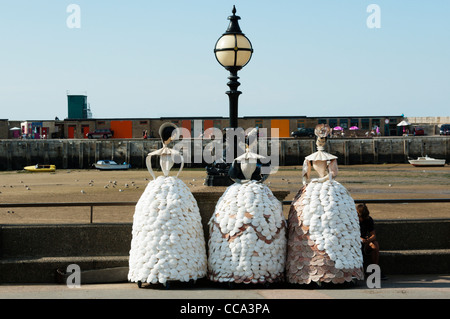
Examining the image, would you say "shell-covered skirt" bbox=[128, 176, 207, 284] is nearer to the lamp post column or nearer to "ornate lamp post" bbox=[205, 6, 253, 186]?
"ornate lamp post" bbox=[205, 6, 253, 186]

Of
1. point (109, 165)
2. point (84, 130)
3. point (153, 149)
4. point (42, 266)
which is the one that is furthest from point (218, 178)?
point (84, 130)

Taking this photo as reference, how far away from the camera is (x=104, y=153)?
60250mm

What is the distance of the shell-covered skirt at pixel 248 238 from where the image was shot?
733 centimetres

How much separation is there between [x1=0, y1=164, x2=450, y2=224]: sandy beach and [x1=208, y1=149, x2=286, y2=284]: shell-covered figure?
37.8 feet

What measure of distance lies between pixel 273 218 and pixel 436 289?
2113mm

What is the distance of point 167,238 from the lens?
289 inches

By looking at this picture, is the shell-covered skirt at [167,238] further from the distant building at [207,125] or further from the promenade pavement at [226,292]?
the distant building at [207,125]

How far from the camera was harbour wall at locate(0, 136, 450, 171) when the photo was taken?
192ft

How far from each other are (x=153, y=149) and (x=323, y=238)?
51.5 metres

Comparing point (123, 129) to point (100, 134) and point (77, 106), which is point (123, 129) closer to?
point (100, 134)
